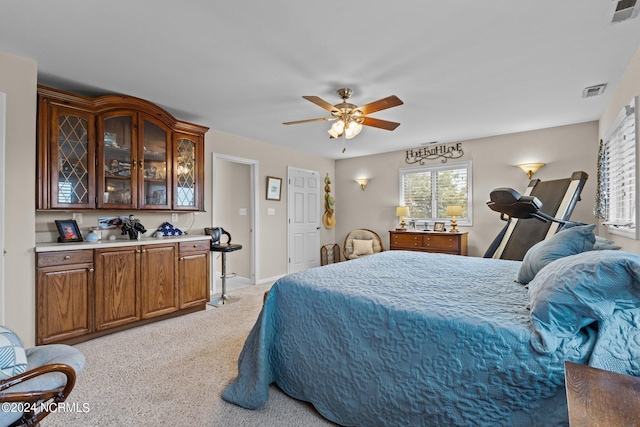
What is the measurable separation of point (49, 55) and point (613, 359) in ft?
12.7

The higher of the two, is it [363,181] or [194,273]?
[363,181]

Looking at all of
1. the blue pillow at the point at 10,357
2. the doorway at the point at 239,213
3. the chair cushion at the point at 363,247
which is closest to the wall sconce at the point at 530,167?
the chair cushion at the point at 363,247

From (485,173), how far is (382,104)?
3.10 metres

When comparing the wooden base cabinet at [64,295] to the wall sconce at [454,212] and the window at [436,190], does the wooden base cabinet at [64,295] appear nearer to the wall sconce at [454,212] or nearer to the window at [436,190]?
the wall sconce at [454,212]

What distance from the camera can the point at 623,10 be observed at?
6.06 feet

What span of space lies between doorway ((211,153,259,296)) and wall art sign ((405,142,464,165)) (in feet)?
9.49

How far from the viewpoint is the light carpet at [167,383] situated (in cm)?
180

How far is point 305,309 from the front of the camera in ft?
6.28

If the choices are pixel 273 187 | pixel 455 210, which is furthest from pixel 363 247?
pixel 273 187

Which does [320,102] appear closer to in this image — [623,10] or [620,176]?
[623,10]

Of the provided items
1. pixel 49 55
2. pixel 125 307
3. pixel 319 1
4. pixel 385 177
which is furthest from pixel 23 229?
pixel 385 177

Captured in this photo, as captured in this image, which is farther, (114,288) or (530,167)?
(530,167)

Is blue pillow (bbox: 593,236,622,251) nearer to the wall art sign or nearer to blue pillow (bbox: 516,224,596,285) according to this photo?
blue pillow (bbox: 516,224,596,285)

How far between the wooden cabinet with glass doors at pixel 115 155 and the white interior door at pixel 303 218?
2120mm
